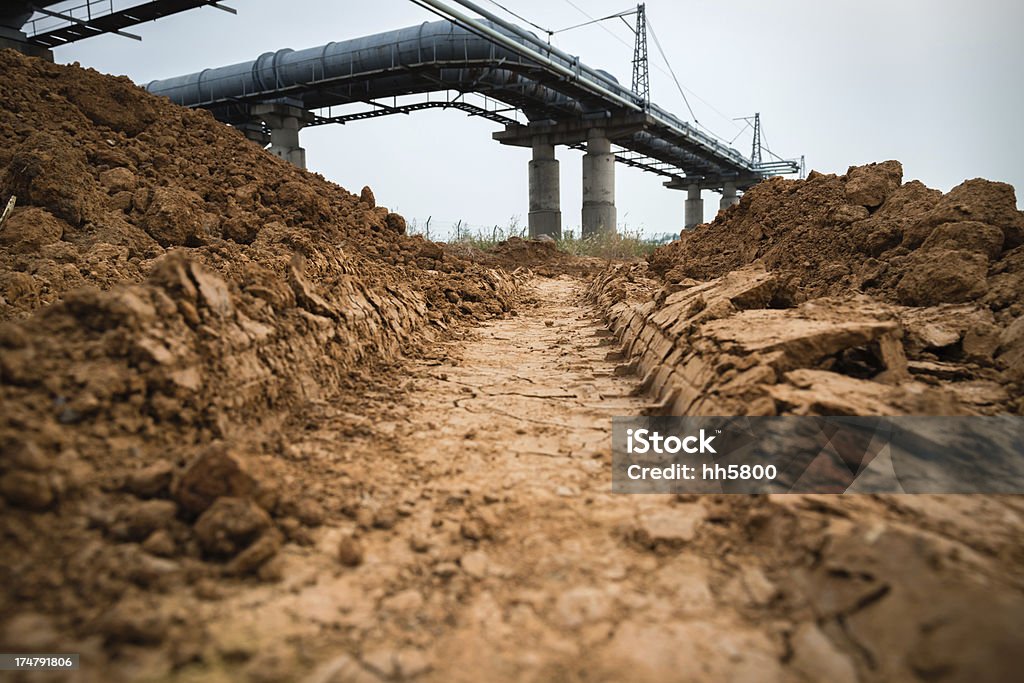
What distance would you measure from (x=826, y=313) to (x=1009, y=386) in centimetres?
88

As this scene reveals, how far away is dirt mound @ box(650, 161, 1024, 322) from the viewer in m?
3.92

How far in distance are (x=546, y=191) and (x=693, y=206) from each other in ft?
52.9

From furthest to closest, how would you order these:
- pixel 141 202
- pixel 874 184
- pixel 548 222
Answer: pixel 548 222 < pixel 141 202 < pixel 874 184

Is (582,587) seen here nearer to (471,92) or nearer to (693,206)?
(471,92)

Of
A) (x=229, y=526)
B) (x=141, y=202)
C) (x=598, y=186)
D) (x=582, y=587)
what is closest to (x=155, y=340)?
(x=229, y=526)

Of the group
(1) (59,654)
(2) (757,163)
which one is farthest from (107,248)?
(2) (757,163)

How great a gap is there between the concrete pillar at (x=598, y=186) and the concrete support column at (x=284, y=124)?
363 inches

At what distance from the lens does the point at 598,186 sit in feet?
64.3

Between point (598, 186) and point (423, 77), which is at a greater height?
point (423, 77)

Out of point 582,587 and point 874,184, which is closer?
point 582,587

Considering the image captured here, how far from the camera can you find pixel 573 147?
2023 centimetres

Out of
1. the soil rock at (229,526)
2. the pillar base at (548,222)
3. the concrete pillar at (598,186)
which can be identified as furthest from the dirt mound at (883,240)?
the concrete pillar at (598,186)

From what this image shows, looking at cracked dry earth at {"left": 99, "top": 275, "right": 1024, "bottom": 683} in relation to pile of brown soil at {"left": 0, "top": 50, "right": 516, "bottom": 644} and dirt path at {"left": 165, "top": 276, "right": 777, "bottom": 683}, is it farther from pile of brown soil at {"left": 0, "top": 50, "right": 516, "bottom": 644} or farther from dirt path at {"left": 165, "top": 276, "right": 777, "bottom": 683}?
pile of brown soil at {"left": 0, "top": 50, "right": 516, "bottom": 644}

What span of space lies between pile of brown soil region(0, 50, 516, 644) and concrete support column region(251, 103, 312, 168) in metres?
11.4
